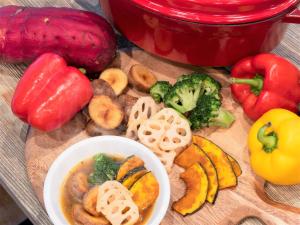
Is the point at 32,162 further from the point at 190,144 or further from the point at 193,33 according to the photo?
the point at 193,33

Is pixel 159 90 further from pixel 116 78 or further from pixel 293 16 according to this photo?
pixel 293 16

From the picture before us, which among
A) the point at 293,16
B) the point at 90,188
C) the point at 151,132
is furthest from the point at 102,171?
the point at 293,16

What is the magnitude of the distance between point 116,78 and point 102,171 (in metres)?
0.35

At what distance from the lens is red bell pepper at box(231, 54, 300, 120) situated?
4.80 ft

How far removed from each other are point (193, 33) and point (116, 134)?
1.28ft

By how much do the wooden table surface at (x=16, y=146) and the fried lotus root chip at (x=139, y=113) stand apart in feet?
1.17

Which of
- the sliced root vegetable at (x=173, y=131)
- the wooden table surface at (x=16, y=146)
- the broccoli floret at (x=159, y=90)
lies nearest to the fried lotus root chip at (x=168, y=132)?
the sliced root vegetable at (x=173, y=131)

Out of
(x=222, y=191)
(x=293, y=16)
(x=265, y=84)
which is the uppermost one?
(x=293, y=16)

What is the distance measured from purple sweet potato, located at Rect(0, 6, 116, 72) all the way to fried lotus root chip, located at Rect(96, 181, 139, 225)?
0.49 m

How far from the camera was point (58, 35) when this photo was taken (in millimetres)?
1525

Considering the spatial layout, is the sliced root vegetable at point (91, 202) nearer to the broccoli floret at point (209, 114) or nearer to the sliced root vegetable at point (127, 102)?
the sliced root vegetable at point (127, 102)

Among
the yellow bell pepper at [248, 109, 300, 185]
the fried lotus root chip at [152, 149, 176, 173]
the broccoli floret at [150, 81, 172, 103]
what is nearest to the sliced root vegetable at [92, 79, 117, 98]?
the broccoli floret at [150, 81, 172, 103]

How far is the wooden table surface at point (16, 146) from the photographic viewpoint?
4.71ft

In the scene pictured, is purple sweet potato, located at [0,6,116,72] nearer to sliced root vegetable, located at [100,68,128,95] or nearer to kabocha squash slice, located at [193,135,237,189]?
sliced root vegetable, located at [100,68,128,95]
